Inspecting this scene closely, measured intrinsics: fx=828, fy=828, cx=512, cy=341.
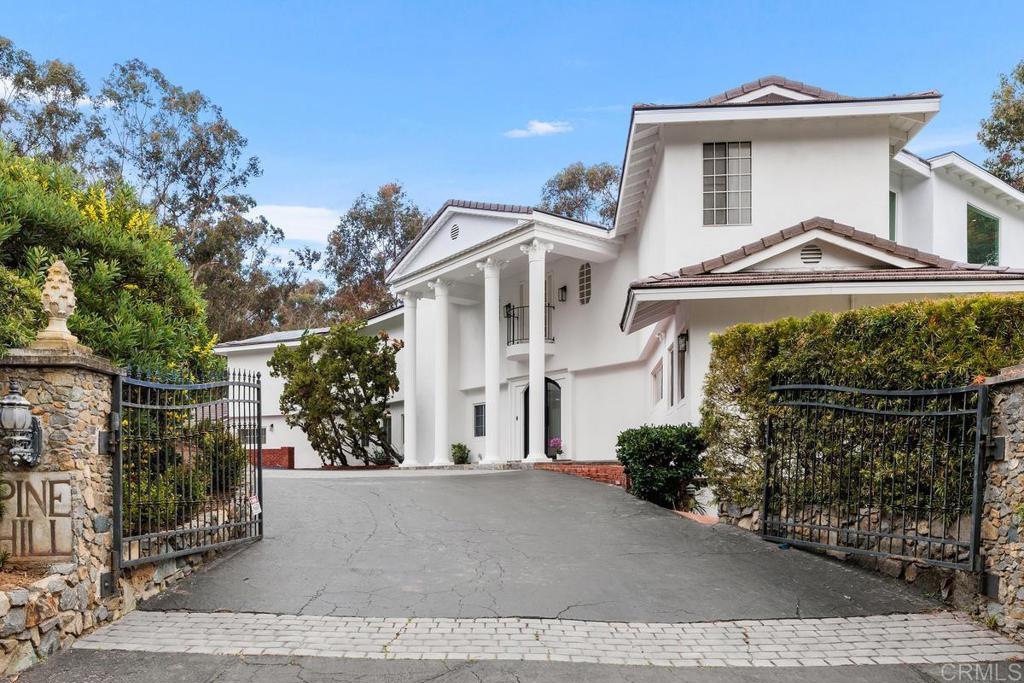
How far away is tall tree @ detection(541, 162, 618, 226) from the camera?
40.6 meters

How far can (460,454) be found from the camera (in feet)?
81.7

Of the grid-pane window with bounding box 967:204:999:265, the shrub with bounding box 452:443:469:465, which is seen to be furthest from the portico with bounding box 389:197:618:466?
the grid-pane window with bounding box 967:204:999:265

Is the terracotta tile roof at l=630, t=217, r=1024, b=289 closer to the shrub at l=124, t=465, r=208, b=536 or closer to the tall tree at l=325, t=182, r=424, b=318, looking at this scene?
the shrub at l=124, t=465, r=208, b=536

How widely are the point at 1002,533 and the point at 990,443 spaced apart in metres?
0.73

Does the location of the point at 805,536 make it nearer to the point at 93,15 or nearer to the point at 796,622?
the point at 796,622

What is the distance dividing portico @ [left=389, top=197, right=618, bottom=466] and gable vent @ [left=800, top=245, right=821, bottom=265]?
6.84m

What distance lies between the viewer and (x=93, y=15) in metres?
28.6

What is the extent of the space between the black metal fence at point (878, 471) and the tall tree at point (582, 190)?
32.3m

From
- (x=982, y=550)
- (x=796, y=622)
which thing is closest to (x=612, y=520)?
(x=796, y=622)

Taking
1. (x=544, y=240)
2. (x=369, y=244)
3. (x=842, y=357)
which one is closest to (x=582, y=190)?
(x=369, y=244)

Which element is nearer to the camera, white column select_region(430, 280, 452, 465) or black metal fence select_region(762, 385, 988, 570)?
black metal fence select_region(762, 385, 988, 570)

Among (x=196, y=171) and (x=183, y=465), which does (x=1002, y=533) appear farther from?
(x=196, y=171)

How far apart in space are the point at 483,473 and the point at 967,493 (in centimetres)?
1181

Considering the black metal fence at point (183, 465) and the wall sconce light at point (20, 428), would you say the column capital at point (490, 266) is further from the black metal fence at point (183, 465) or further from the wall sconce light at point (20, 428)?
the wall sconce light at point (20, 428)
